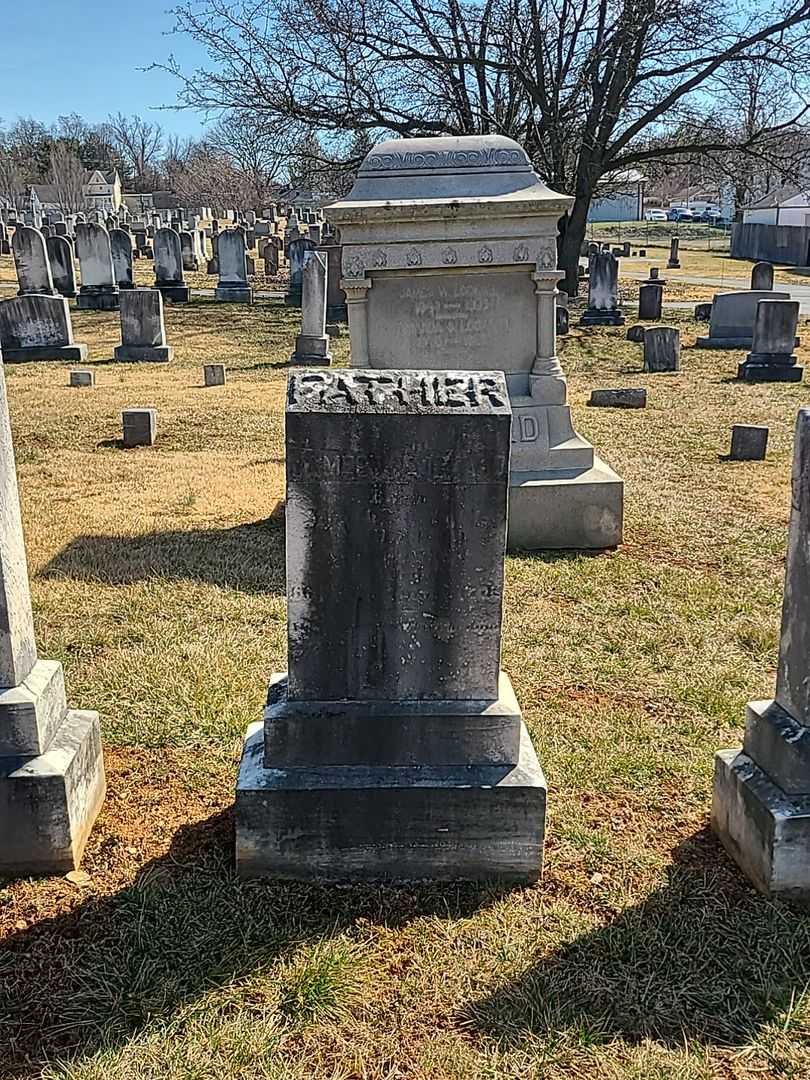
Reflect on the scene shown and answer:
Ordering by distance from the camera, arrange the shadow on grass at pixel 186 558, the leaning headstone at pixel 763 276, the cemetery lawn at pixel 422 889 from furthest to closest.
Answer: the leaning headstone at pixel 763 276 → the shadow on grass at pixel 186 558 → the cemetery lawn at pixel 422 889

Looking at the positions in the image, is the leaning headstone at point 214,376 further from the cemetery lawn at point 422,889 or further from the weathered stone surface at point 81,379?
the cemetery lawn at point 422,889

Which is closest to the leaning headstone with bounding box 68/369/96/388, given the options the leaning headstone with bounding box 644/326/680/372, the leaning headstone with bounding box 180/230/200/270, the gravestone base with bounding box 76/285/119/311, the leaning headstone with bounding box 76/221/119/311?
the leaning headstone with bounding box 644/326/680/372

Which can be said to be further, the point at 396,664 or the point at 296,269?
the point at 296,269

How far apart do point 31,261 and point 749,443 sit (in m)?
16.2

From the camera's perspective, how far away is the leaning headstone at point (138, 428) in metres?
9.74

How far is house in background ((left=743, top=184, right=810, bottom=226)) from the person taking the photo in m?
52.8

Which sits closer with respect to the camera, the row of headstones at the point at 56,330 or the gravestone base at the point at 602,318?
the row of headstones at the point at 56,330

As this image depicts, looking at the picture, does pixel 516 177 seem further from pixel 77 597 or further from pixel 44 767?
pixel 44 767

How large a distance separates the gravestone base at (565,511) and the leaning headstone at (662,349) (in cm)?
882

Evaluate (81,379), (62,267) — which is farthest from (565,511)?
(62,267)

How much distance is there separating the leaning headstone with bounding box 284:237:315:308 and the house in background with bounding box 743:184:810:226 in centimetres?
3450

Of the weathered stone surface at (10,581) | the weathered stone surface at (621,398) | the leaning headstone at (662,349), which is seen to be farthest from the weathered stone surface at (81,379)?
the weathered stone surface at (10,581)

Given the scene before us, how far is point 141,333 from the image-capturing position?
1554 cm

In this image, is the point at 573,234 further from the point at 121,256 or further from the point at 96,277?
the point at 96,277
